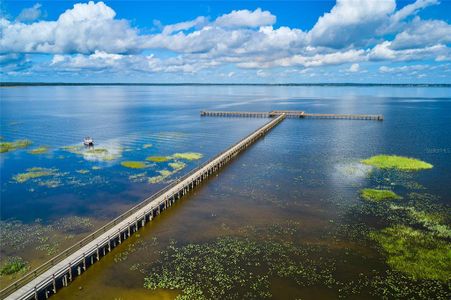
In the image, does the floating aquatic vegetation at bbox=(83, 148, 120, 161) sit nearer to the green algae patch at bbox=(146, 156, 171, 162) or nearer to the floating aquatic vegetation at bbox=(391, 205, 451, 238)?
the green algae patch at bbox=(146, 156, 171, 162)

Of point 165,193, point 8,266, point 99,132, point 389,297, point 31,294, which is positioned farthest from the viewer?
point 99,132

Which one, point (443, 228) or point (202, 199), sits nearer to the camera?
point (443, 228)

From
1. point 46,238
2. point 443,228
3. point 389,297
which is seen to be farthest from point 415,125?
point 46,238

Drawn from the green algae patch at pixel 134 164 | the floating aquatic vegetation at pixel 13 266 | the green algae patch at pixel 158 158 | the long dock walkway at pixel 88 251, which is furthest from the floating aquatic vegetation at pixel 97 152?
the floating aquatic vegetation at pixel 13 266

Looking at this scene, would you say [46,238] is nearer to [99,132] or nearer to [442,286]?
[442,286]

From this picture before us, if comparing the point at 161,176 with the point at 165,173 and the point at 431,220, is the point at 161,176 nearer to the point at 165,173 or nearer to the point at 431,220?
the point at 165,173

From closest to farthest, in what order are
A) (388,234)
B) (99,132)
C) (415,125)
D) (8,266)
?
1. (8,266)
2. (388,234)
3. (99,132)
4. (415,125)

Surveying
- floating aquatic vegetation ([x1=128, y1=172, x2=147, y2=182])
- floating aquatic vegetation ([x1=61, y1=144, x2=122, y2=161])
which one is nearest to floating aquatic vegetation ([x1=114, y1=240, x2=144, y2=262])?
floating aquatic vegetation ([x1=128, y1=172, x2=147, y2=182])
